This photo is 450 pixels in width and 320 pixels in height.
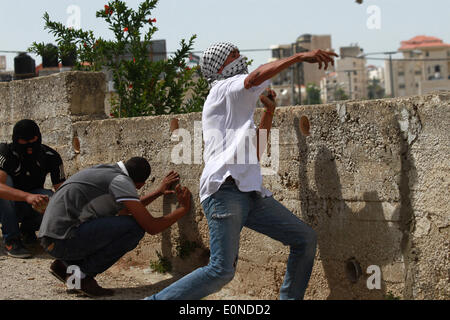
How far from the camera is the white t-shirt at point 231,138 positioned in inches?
146

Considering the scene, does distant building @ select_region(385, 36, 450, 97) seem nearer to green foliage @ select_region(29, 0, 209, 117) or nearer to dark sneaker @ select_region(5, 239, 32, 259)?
green foliage @ select_region(29, 0, 209, 117)

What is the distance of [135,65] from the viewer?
25.7 feet

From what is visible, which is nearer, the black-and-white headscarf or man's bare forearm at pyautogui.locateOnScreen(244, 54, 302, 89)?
man's bare forearm at pyautogui.locateOnScreen(244, 54, 302, 89)

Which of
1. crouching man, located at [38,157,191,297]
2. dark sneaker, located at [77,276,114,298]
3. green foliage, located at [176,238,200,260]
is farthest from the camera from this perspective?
green foliage, located at [176,238,200,260]

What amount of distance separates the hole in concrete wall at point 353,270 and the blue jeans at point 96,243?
5.00ft

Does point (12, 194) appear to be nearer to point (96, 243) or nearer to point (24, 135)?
point (24, 135)

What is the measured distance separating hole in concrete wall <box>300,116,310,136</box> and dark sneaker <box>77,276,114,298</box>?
75.0 inches

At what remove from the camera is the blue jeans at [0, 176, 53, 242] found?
19.3 ft

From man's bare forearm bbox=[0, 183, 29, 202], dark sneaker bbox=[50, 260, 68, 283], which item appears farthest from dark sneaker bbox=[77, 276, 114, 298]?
man's bare forearm bbox=[0, 183, 29, 202]

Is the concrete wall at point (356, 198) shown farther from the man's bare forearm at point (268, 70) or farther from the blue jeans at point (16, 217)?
the blue jeans at point (16, 217)

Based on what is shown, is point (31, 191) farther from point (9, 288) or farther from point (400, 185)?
point (400, 185)

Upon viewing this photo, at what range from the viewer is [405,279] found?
3949mm

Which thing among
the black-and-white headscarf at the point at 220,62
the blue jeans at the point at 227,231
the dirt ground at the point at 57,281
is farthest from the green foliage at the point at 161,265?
the black-and-white headscarf at the point at 220,62
